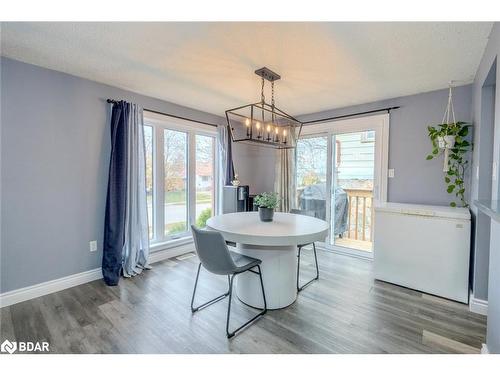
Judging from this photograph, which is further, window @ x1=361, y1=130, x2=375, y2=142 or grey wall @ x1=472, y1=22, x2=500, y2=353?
window @ x1=361, y1=130, x2=375, y2=142

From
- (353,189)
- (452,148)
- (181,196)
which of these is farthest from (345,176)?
(181,196)

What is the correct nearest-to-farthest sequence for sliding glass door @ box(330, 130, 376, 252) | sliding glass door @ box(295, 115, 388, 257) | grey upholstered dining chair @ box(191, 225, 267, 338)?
grey upholstered dining chair @ box(191, 225, 267, 338), sliding glass door @ box(295, 115, 388, 257), sliding glass door @ box(330, 130, 376, 252)

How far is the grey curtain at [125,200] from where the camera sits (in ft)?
9.00

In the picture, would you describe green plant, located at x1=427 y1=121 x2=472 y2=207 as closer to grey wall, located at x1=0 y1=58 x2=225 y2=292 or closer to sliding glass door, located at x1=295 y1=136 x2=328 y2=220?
sliding glass door, located at x1=295 y1=136 x2=328 y2=220

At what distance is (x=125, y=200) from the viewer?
2.86 metres

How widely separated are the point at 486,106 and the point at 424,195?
1.24 metres

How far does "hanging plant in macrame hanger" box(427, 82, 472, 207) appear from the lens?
258 cm

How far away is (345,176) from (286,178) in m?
0.98

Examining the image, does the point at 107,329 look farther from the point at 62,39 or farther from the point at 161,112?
the point at 161,112

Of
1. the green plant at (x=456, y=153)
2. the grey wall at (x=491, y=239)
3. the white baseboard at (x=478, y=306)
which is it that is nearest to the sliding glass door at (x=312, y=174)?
the green plant at (x=456, y=153)

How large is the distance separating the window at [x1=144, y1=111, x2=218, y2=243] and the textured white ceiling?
2.37 ft

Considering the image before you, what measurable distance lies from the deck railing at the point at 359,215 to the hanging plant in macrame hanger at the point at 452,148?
1.04m

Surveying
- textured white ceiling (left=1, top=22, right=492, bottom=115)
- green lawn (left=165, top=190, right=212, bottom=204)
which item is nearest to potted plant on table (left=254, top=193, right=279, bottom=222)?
textured white ceiling (left=1, top=22, right=492, bottom=115)

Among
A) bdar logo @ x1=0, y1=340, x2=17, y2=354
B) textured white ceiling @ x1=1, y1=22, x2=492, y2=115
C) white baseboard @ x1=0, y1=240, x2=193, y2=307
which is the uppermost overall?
textured white ceiling @ x1=1, y1=22, x2=492, y2=115
